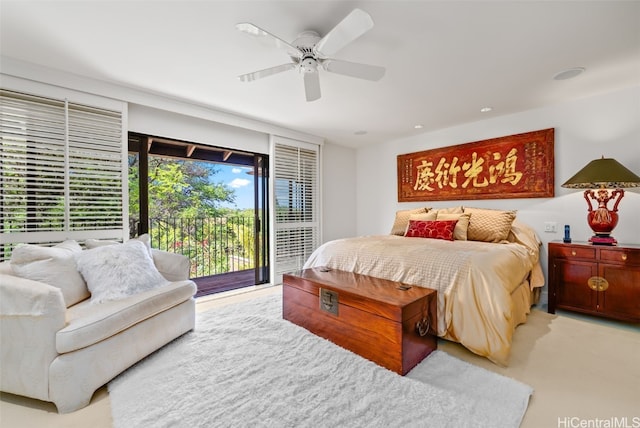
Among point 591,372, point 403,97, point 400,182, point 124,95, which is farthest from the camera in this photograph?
point 400,182

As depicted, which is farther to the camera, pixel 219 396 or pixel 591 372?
pixel 591 372

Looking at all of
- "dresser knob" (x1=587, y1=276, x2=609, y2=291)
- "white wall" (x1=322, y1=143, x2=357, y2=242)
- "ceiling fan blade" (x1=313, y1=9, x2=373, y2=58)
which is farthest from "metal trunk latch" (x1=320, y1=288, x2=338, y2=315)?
"white wall" (x1=322, y1=143, x2=357, y2=242)

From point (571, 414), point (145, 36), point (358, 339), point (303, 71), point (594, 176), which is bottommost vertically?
point (571, 414)

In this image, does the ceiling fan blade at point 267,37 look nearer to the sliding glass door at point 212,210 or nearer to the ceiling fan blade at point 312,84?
the ceiling fan blade at point 312,84

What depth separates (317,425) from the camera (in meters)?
1.35

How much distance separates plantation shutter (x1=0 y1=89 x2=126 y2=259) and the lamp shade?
458 centimetres

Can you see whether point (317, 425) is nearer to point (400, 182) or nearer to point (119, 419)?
point (119, 419)

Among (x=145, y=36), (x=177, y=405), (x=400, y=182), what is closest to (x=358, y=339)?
(x=177, y=405)

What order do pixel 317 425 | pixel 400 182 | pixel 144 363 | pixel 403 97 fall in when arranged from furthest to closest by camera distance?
1. pixel 400 182
2. pixel 403 97
3. pixel 144 363
4. pixel 317 425

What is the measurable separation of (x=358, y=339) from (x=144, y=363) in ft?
4.97

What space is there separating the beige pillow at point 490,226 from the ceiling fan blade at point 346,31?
8.45ft

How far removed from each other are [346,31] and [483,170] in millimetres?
3003

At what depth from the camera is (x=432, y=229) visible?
329cm

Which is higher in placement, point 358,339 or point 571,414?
point 358,339
